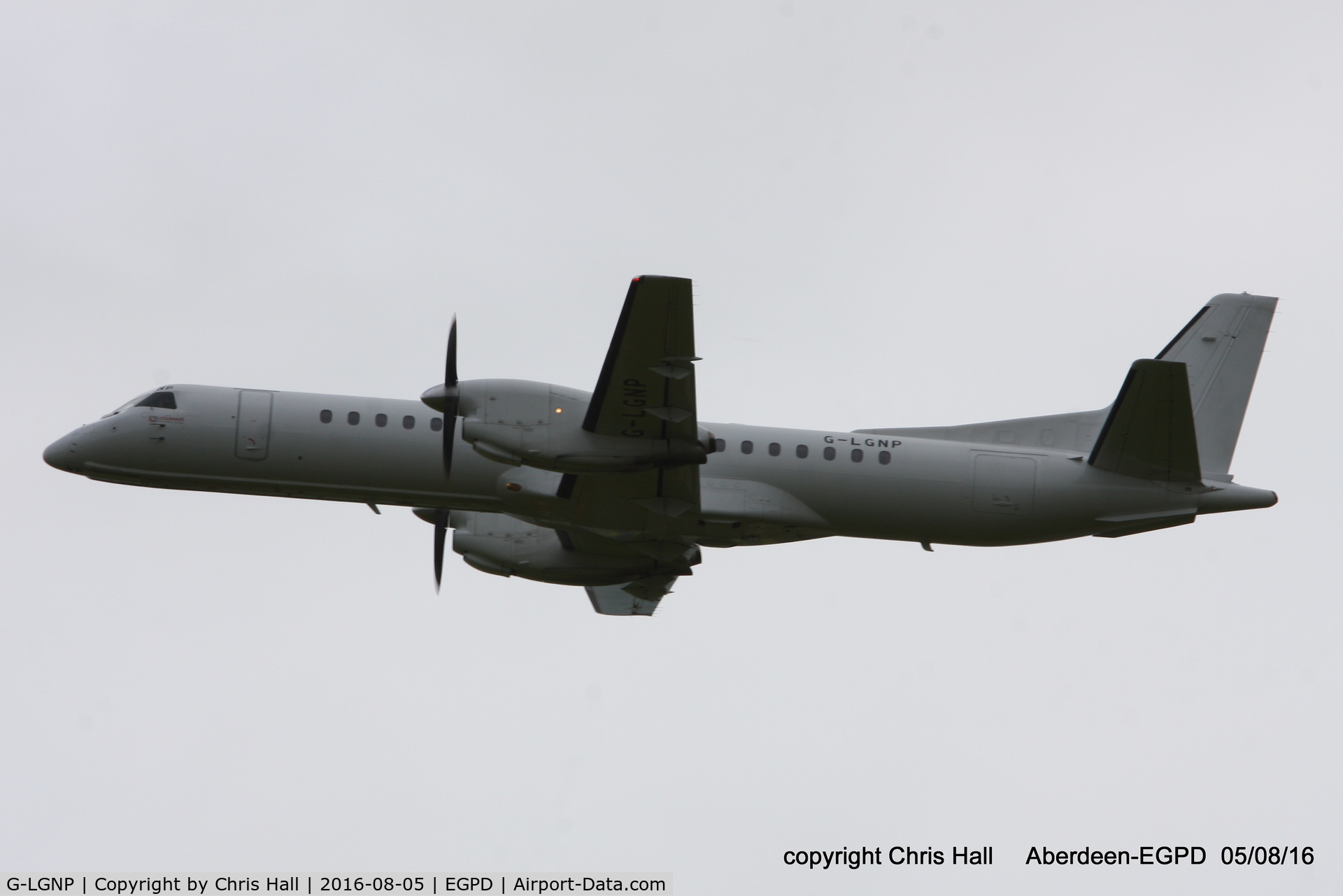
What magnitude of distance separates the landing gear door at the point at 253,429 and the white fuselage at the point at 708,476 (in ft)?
0.09

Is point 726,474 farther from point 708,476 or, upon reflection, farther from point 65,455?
point 65,455

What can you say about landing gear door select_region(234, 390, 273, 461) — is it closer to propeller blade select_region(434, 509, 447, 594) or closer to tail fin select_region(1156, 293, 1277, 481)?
propeller blade select_region(434, 509, 447, 594)

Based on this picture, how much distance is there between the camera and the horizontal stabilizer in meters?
20.1

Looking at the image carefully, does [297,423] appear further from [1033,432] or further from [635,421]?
[1033,432]

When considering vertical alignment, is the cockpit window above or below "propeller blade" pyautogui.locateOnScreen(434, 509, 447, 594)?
above

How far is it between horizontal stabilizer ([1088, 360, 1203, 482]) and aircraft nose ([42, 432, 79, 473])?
17680mm

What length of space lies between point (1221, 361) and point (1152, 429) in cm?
363

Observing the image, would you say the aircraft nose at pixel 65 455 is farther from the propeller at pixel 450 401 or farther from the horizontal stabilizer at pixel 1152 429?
the horizontal stabilizer at pixel 1152 429

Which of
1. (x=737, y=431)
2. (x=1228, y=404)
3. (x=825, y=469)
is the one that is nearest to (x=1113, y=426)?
(x=1228, y=404)

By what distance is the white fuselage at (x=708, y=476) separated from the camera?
20781 mm

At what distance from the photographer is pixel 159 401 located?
21.4 m

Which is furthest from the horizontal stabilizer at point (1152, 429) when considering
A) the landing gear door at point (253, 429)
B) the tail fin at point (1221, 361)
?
the landing gear door at point (253, 429)

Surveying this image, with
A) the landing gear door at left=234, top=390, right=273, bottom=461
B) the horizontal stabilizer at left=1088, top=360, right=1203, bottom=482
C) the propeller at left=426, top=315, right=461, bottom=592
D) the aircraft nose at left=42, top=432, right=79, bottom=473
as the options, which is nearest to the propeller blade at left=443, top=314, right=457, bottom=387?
the propeller at left=426, top=315, right=461, bottom=592

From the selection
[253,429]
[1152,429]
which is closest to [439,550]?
[253,429]
